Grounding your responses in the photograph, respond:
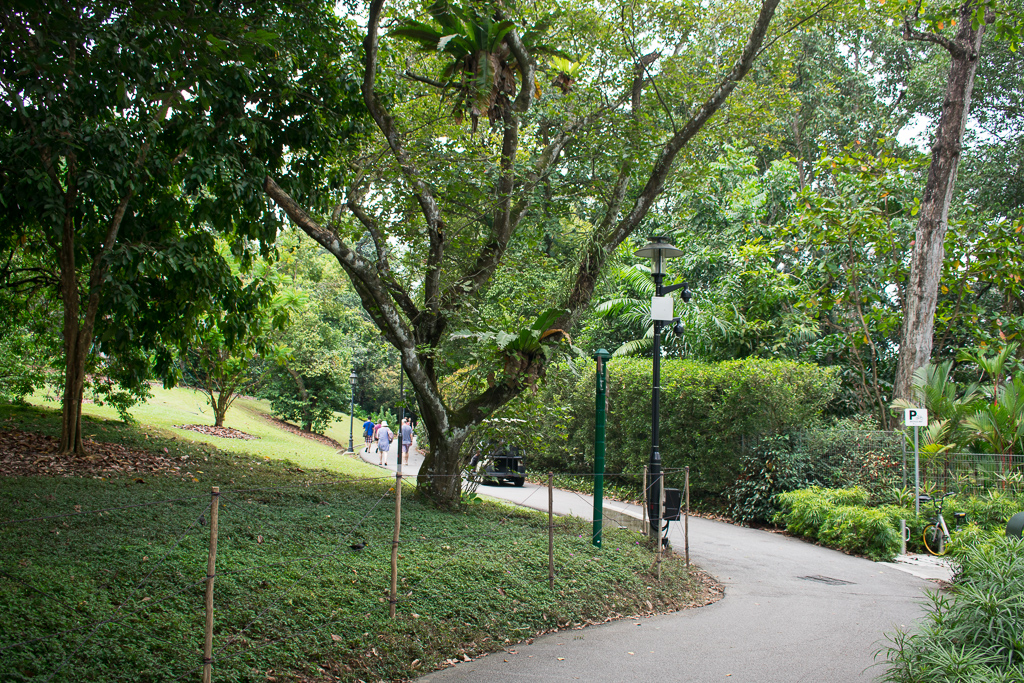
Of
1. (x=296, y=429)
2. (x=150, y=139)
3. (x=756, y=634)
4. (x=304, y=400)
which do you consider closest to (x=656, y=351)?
(x=756, y=634)

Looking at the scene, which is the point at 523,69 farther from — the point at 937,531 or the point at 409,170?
the point at 937,531

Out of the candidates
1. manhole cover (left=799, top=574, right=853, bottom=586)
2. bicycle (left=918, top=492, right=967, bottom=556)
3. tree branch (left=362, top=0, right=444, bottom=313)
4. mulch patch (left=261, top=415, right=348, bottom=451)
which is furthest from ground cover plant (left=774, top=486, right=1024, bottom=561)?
mulch patch (left=261, top=415, right=348, bottom=451)

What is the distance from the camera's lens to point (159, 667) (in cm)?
448

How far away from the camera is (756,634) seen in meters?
7.38

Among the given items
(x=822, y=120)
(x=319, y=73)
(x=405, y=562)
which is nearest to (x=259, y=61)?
(x=319, y=73)

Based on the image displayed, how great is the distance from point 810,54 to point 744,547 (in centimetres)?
2362

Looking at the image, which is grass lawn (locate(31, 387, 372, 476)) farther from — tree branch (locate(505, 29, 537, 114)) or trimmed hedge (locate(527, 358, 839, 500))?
tree branch (locate(505, 29, 537, 114))

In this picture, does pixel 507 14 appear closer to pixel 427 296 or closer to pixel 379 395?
pixel 427 296

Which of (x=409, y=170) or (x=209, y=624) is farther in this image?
(x=409, y=170)

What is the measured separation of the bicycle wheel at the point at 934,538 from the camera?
1296cm

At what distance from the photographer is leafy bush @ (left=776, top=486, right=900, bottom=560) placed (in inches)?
496

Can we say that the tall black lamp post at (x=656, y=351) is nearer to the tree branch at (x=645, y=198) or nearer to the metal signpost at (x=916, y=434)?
the tree branch at (x=645, y=198)

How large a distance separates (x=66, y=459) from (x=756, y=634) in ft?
30.5

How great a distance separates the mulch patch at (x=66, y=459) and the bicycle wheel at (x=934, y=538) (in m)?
13.0
